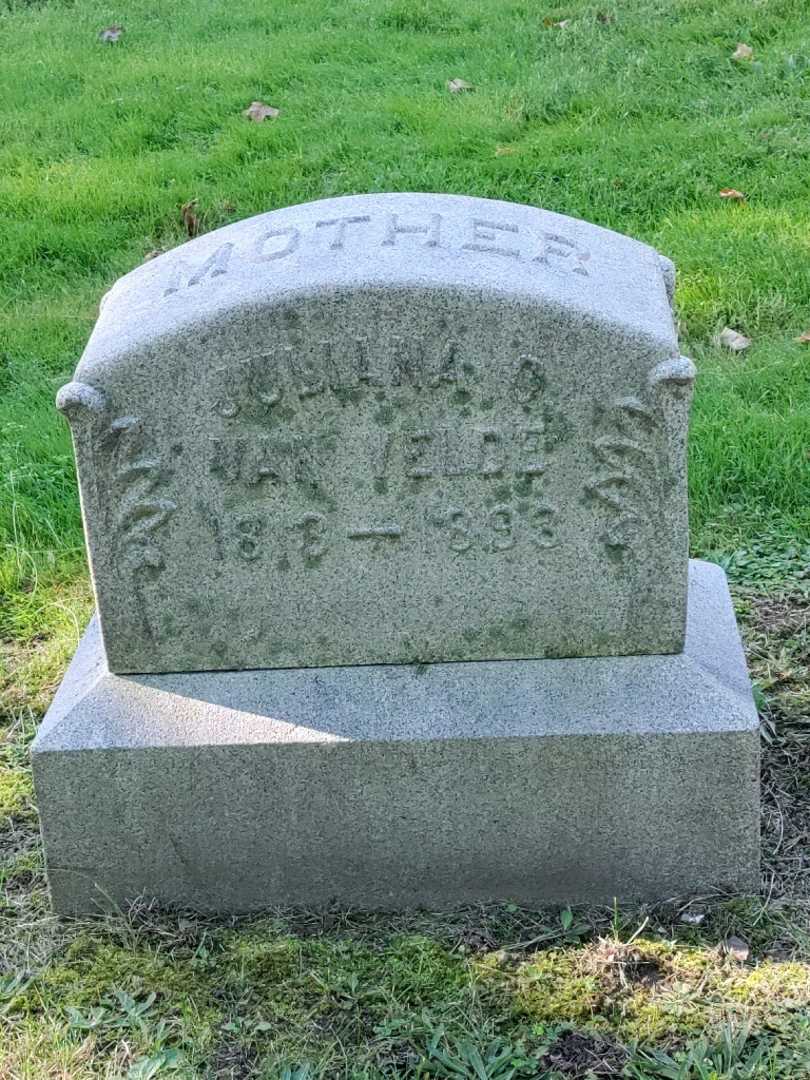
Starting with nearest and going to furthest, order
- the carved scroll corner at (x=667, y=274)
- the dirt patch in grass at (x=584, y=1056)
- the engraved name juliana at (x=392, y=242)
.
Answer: the dirt patch in grass at (x=584, y=1056) < the engraved name juliana at (x=392, y=242) < the carved scroll corner at (x=667, y=274)

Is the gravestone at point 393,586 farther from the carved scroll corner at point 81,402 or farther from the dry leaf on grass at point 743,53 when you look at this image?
the dry leaf on grass at point 743,53

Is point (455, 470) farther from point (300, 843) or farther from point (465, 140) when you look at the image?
point (465, 140)

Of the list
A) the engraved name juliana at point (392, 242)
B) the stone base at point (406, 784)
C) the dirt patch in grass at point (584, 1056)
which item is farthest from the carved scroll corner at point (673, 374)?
the dirt patch in grass at point (584, 1056)

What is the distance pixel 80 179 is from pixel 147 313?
3593 mm

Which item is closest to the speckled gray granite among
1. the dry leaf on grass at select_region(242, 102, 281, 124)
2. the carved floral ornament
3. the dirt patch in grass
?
the carved floral ornament

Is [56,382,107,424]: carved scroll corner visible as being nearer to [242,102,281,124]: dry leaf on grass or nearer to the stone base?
the stone base

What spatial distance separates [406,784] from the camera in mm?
2590

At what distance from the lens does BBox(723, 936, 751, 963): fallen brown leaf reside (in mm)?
2463

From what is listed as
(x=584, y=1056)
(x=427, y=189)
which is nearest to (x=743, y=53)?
(x=427, y=189)

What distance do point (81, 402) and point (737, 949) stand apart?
4.91 feet

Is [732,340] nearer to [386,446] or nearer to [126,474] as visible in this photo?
[386,446]

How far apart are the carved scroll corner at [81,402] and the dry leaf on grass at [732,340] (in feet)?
8.52

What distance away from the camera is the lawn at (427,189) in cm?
238

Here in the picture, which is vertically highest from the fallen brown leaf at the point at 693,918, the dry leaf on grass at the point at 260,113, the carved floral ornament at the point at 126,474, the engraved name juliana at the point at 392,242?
the engraved name juliana at the point at 392,242
